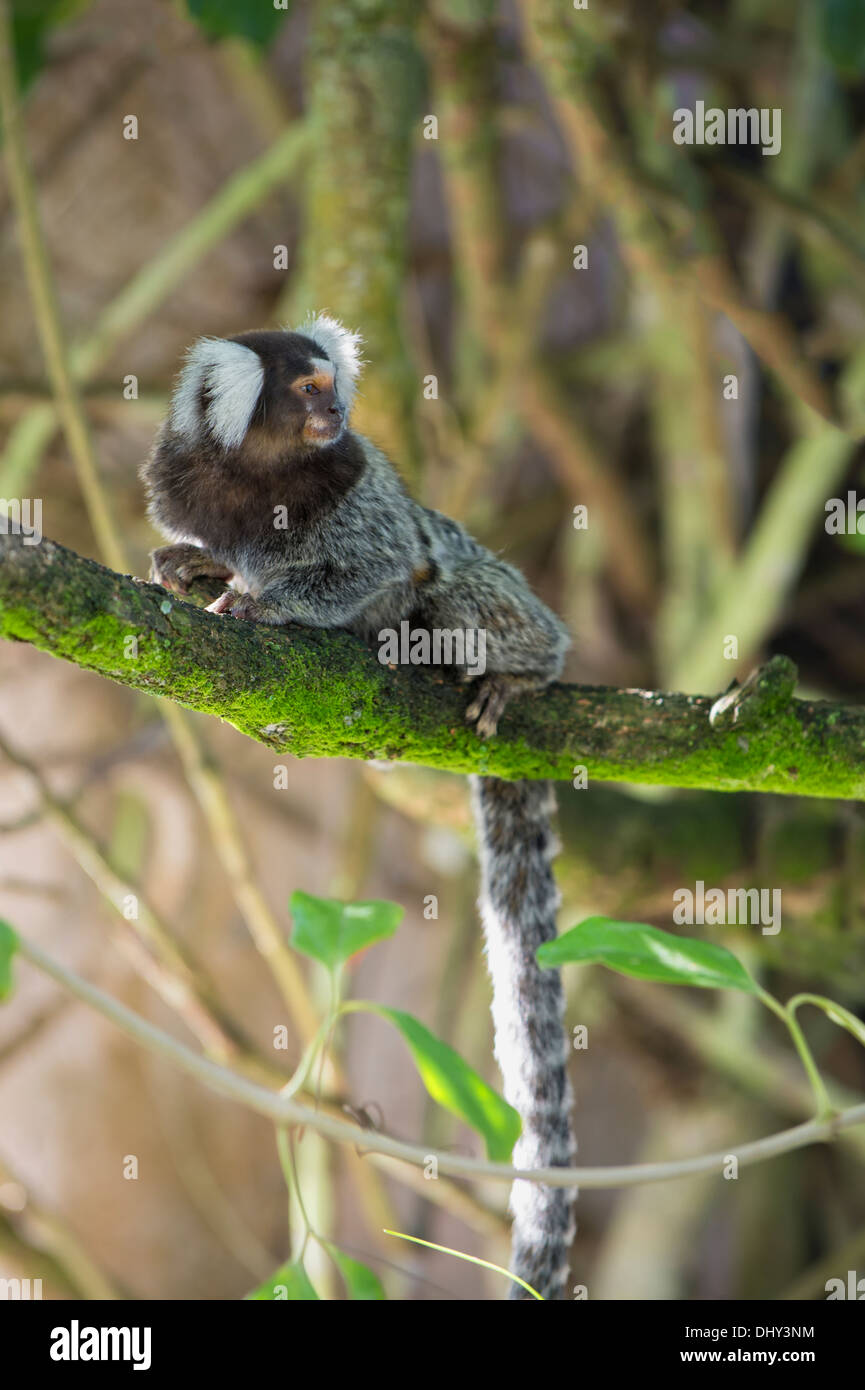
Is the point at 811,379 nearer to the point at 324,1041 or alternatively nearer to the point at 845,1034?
the point at 324,1041

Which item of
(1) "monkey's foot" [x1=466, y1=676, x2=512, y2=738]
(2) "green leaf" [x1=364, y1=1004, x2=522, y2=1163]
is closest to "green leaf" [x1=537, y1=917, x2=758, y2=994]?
(2) "green leaf" [x1=364, y1=1004, x2=522, y2=1163]

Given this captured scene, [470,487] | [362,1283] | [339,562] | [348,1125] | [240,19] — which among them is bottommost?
[362,1283]

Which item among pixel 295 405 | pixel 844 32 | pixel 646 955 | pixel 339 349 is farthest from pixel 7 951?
pixel 844 32

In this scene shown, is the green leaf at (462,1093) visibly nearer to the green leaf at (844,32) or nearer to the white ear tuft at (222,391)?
the white ear tuft at (222,391)

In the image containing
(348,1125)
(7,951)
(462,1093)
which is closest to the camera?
(7,951)

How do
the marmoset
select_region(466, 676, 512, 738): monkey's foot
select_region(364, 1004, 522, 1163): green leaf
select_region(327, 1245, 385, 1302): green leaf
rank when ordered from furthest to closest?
the marmoset, select_region(466, 676, 512, 738): monkey's foot, select_region(327, 1245, 385, 1302): green leaf, select_region(364, 1004, 522, 1163): green leaf

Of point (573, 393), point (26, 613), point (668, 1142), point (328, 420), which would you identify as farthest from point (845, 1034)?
point (26, 613)

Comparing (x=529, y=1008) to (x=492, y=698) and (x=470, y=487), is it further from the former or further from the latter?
(x=470, y=487)

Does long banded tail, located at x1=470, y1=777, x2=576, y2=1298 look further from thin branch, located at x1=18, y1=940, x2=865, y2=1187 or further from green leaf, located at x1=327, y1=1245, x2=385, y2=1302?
thin branch, located at x1=18, y1=940, x2=865, y2=1187
